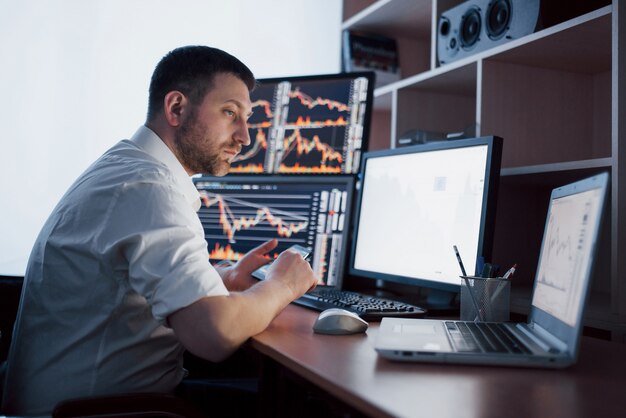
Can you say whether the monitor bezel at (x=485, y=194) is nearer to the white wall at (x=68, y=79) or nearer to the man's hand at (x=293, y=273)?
the man's hand at (x=293, y=273)

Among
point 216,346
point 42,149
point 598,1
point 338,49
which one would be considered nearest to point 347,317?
point 216,346

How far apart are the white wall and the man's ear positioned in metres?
1.08

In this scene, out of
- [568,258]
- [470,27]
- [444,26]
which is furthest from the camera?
[444,26]

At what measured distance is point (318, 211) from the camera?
186 cm

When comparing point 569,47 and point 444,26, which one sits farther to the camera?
point 444,26

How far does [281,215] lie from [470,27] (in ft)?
2.66

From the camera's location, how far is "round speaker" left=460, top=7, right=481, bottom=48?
1797 mm

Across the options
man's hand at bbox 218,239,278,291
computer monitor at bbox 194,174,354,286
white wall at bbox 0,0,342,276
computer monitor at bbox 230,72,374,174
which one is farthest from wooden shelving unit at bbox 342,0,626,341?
white wall at bbox 0,0,342,276

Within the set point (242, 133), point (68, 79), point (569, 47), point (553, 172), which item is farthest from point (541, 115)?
point (68, 79)

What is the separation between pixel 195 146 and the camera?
1366 mm

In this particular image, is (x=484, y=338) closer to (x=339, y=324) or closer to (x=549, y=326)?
(x=549, y=326)

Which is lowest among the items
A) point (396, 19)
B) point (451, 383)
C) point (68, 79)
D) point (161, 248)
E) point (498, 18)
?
point (451, 383)

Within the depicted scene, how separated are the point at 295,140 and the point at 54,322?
1102mm

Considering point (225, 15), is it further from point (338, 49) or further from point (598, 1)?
point (598, 1)
